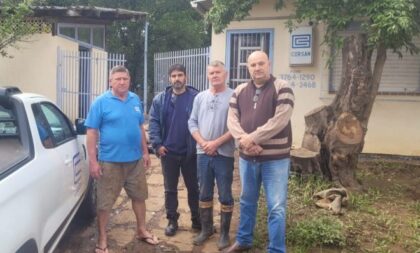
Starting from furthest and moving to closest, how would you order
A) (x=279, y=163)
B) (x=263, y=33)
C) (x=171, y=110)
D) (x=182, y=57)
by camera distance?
(x=182, y=57) → (x=263, y=33) → (x=171, y=110) → (x=279, y=163)

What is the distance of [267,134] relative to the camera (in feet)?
11.9

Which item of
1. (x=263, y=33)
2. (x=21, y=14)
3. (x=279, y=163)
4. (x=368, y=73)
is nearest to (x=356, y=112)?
(x=368, y=73)

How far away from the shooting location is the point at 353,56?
583 cm

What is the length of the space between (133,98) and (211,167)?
0.90 metres

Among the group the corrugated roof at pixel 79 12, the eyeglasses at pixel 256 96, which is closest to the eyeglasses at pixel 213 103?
the eyeglasses at pixel 256 96

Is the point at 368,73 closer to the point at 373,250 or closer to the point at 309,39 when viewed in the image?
the point at 373,250

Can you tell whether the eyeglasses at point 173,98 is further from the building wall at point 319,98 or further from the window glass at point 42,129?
the building wall at point 319,98

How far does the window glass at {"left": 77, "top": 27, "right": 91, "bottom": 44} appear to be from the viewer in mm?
13284

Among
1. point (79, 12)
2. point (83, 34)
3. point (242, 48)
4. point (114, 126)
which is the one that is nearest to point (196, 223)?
point (114, 126)

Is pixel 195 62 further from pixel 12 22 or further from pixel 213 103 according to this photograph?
pixel 213 103

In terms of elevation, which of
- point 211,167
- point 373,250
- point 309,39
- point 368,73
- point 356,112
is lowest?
point 373,250

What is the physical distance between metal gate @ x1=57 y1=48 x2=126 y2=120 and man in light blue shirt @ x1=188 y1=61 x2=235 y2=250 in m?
7.92

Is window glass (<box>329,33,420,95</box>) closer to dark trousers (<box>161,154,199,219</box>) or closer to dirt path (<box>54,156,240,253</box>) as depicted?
dirt path (<box>54,156,240,253</box>)

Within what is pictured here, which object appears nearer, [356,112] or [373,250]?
[373,250]
